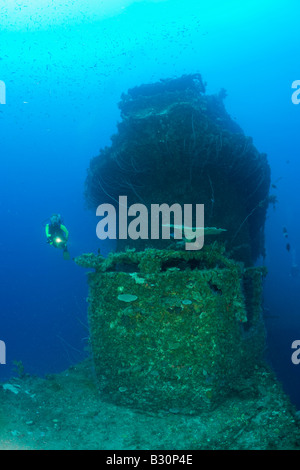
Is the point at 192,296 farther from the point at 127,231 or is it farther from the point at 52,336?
the point at 52,336

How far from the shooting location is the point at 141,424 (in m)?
4.26

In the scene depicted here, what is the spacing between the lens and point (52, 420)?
4.41 meters

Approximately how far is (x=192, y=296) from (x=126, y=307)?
1151 millimetres

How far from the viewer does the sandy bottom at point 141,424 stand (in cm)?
362

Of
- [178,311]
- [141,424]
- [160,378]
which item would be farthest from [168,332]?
[141,424]

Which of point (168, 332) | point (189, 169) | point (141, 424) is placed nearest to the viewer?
point (141, 424)

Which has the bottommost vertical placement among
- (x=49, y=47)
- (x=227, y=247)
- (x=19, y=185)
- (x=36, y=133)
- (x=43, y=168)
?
(x=227, y=247)

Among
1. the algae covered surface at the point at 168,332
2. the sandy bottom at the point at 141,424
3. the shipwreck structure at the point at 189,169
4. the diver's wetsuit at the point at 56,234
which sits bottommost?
the sandy bottom at the point at 141,424

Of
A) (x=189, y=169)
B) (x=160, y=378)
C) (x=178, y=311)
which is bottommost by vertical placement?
(x=160, y=378)

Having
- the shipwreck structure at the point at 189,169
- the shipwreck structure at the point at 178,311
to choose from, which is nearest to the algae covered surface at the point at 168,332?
the shipwreck structure at the point at 178,311

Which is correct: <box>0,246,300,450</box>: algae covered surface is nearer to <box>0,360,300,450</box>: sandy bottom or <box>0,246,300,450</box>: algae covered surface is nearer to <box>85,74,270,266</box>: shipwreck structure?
<box>0,360,300,450</box>: sandy bottom

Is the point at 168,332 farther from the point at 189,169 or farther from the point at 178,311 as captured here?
the point at 189,169

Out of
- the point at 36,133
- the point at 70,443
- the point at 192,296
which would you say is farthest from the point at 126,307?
the point at 36,133

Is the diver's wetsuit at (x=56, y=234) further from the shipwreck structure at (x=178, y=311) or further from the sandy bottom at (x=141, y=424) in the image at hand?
the sandy bottom at (x=141, y=424)
